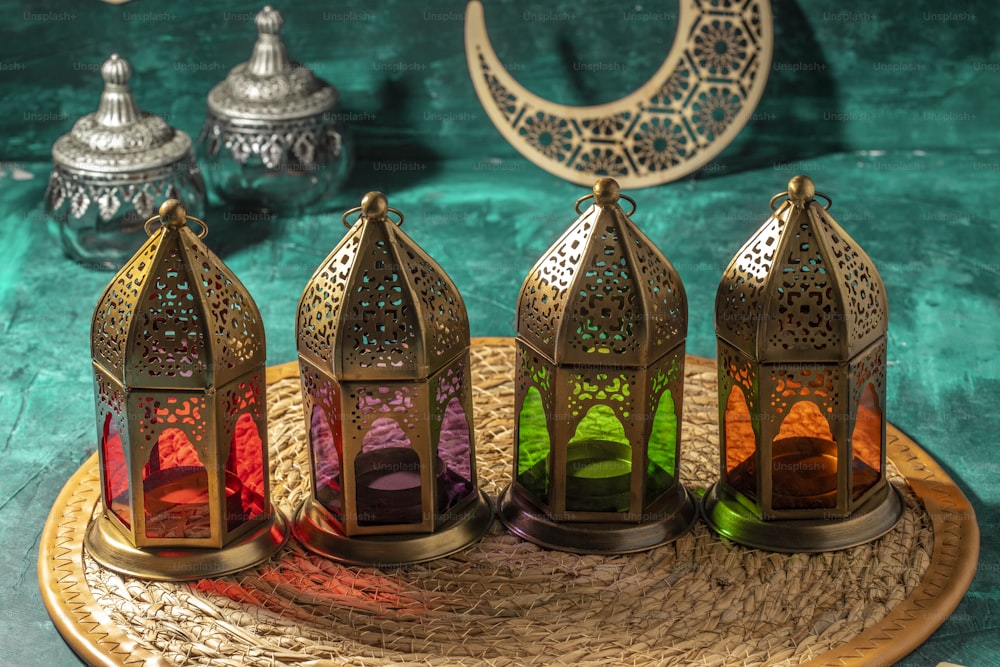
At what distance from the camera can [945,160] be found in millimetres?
3113

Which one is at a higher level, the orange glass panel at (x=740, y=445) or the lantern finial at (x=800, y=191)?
the lantern finial at (x=800, y=191)

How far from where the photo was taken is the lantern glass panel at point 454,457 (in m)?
1.70

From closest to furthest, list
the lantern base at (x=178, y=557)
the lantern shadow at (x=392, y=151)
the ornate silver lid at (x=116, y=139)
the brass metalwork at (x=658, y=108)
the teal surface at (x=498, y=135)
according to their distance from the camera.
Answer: the lantern base at (x=178, y=557)
the ornate silver lid at (x=116, y=139)
the teal surface at (x=498, y=135)
the brass metalwork at (x=658, y=108)
the lantern shadow at (x=392, y=151)

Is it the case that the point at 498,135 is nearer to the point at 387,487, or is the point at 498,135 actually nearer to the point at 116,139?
the point at 116,139

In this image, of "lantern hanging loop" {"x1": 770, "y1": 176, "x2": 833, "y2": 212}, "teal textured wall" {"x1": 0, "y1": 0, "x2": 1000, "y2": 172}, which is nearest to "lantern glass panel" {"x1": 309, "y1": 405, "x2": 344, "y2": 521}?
"lantern hanging loop" {"x1": 770, "y1": 176, "x2": 833, "y2": 212}

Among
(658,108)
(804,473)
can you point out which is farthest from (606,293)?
(658,108)

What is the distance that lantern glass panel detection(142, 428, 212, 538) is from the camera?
65.7 inches

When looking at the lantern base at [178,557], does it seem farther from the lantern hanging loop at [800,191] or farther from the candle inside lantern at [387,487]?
the lantern hanging loop at [800,191]

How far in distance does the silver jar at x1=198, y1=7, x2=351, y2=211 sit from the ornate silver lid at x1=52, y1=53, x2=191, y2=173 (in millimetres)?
224

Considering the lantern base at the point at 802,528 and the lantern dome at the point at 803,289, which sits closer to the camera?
→ the lantern dome at the point at 803,289

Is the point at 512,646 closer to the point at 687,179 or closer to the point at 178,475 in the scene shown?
the point at 178,475

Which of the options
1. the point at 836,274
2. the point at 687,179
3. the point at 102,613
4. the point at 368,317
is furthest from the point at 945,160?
the point at 102,613

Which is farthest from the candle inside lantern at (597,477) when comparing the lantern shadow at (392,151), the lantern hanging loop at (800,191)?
the lantern shadow at (392,151)

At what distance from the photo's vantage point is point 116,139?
8.77ft
